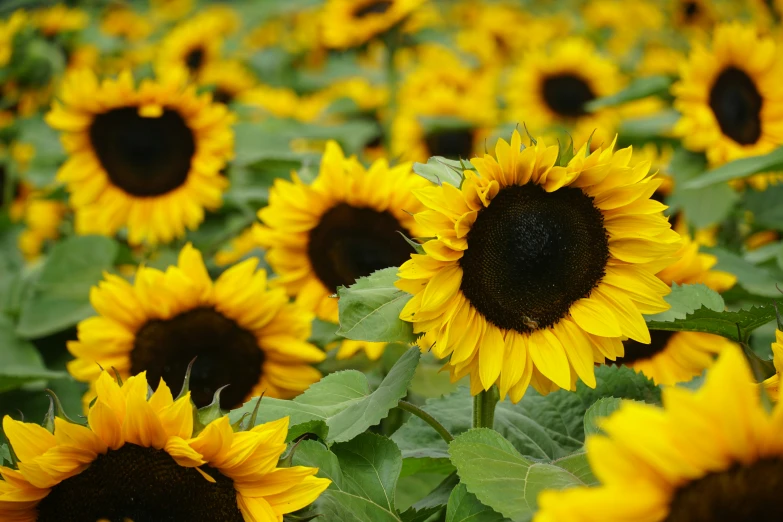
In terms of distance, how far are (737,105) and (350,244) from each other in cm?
103

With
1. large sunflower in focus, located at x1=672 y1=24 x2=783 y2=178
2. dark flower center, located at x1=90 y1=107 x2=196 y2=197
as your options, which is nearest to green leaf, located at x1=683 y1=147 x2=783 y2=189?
large sunflower in focus, located at x1=672 y1=24 x2=783 y2=178

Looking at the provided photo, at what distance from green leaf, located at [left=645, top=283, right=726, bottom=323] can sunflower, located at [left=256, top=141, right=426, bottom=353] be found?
2.03ft

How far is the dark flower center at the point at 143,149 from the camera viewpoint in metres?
2.15

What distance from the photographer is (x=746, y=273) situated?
1.65m

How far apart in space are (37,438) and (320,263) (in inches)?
37.2

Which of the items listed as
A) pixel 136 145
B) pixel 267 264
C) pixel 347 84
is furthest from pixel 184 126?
pixel 347 84

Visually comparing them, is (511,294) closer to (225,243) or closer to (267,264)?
(267,264)

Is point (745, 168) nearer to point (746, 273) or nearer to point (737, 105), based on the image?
point (746, 273)

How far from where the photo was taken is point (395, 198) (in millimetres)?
1725

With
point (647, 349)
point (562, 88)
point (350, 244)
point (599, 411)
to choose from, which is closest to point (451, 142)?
point (562, 88)

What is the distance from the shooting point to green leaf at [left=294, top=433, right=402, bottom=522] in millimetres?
1018

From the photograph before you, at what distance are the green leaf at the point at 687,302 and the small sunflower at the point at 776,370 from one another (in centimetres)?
23

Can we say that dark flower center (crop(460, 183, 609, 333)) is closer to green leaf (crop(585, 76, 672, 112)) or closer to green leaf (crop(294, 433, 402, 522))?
green leaf (crop(294, 433, 402, 522))

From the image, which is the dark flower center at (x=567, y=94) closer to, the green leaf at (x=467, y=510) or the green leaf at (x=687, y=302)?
the green leaf at (x=687, y=302)
